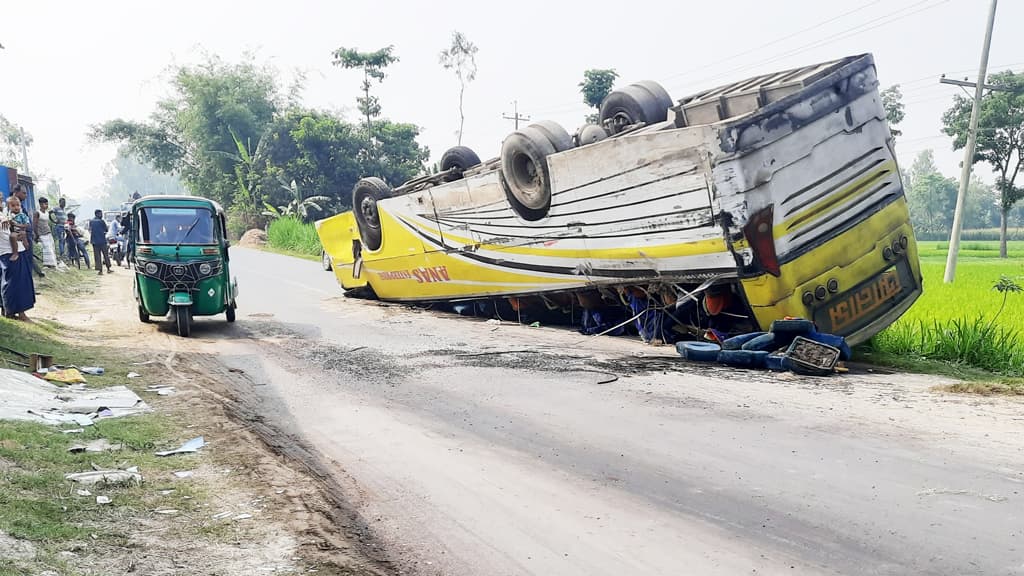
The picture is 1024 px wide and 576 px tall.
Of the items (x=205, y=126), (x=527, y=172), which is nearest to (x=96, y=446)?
(x=527, y=172)

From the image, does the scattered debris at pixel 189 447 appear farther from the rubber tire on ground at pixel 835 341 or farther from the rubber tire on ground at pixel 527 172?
the rubber tire on ground at pixel 527 172

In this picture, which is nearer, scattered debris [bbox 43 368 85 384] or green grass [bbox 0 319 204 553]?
green grass [bbox 0 319 204 553]

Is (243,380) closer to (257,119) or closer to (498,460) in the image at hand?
(498,460)

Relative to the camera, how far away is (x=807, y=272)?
945 centimetres

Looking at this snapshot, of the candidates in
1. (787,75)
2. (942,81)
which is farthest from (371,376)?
(942,81)

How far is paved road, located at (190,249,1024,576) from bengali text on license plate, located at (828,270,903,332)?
47.0 inches

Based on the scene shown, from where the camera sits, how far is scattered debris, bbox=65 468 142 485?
16.6 feet

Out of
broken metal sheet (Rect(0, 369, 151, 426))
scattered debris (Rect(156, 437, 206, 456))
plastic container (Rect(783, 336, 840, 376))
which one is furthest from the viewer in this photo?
plastic container (Rect(783, 336, 840, 376))

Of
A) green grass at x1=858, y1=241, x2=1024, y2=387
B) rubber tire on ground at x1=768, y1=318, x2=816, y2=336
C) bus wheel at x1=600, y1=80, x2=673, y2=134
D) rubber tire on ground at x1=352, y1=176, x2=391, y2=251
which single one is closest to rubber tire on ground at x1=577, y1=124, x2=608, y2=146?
bus wheel at x1=600, y1=80, x2=673, y2=134

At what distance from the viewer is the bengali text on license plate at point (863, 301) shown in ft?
31.6

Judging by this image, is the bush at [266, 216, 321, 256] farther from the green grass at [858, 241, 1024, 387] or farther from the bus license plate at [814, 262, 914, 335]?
the bus license plate at [814, 262, 914, 335]

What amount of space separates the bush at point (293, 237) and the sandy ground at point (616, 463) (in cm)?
2514

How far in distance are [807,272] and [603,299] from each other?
355cm

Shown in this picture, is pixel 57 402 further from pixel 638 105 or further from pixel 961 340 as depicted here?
pixel 961 340
